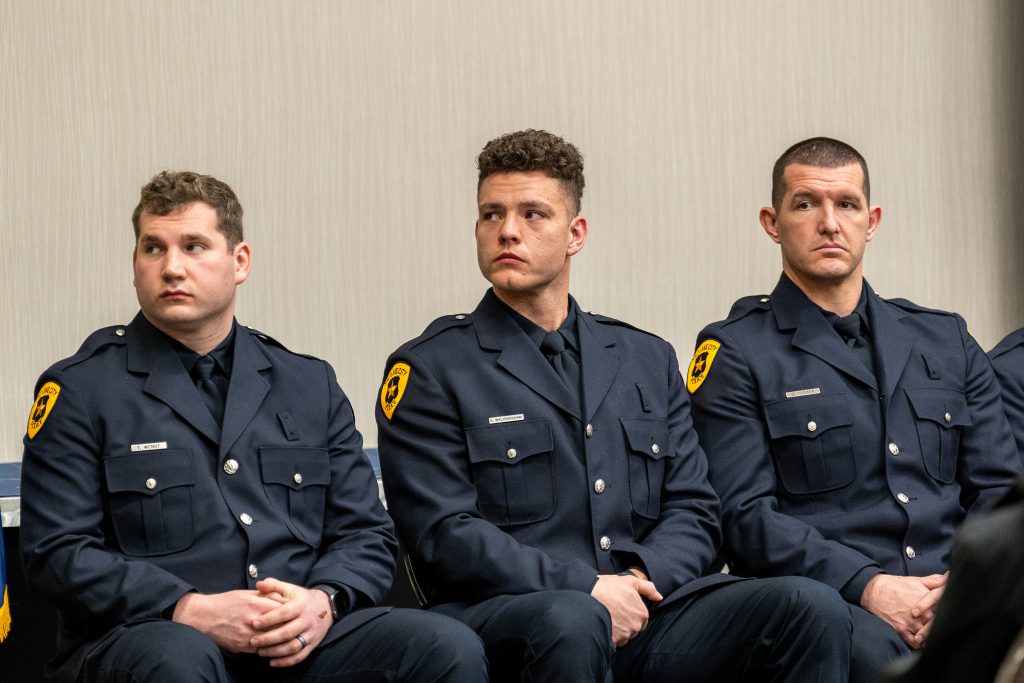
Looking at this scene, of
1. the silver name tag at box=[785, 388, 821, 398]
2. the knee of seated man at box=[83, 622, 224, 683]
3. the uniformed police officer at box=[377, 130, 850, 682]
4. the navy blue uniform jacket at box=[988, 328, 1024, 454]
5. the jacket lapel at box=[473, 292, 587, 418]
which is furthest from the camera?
the navy blue uniform jacket at box=[988, 328, 1024, 454]

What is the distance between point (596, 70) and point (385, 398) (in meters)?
1.65

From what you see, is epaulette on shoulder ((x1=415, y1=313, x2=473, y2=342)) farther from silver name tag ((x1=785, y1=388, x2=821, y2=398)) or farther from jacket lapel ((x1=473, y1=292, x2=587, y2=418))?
silver name tag ((x1=785, y1=388, x2=821, y2=398))

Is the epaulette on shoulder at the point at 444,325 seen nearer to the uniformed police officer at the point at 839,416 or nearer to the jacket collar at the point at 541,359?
the jacket collar at the point at 541,359

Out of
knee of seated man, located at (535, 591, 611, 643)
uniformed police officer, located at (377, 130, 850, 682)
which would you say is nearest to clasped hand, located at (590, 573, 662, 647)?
uniformed police officer, located at (377, 130, 850, 682)

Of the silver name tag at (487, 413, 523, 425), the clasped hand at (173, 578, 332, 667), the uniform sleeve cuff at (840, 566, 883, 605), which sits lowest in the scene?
the uniform sleeve cuff at (840, 566, 883, 605)

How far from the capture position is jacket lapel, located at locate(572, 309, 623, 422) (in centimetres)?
293

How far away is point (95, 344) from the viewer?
2752 millimetres

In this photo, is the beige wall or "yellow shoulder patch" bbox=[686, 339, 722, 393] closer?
"yellow shoulder patch" bbox=[686, 339, 722, 393]

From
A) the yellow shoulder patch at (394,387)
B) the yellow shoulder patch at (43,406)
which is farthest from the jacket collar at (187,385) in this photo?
the yellow shoulder patch at (394,387)

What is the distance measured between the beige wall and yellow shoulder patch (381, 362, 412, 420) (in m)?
1.04

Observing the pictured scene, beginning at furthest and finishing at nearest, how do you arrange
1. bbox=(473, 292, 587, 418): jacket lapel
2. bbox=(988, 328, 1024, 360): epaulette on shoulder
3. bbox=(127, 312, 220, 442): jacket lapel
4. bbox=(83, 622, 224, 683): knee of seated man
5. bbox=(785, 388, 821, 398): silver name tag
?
bbox=(988, 328, 1024, 360): epaulette on shoulder
bbox=(785, 388, 821, 398): silver name tag
bbox=(473, 292, 587, 418): jacket lapel
bbox=(127, 312, 220, 442): jacket lapel
bbox=(83, 622, 224, 683): knee of seated man

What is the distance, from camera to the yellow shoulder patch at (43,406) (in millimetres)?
2621

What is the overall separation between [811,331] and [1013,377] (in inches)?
25.6

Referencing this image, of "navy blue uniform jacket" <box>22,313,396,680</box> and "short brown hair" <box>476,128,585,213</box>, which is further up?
"short brown hair" <box>476,128,585,213</box>
